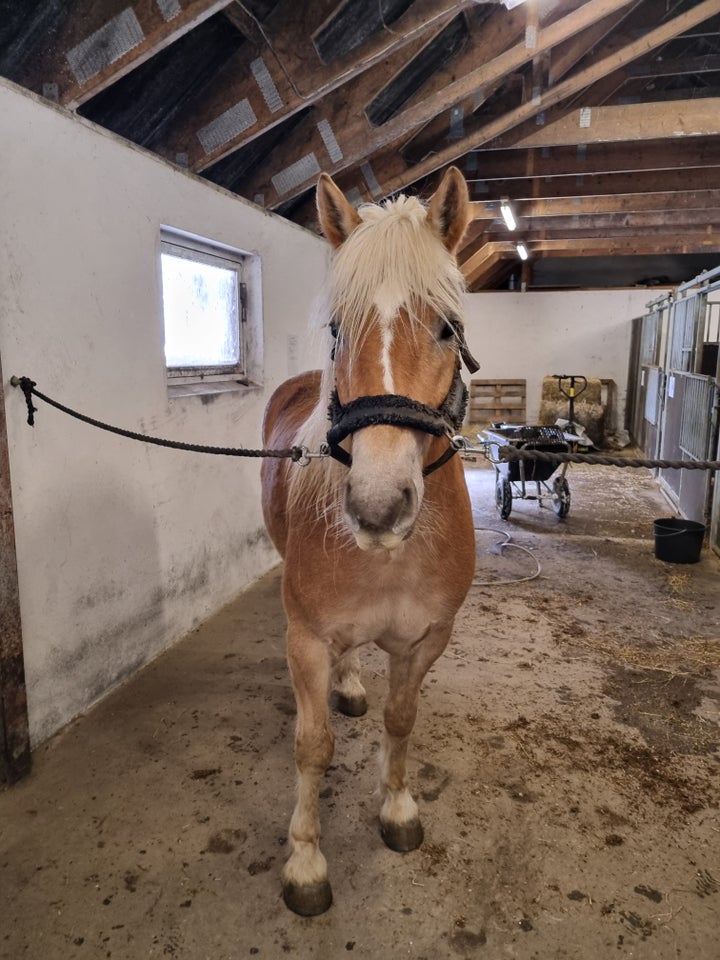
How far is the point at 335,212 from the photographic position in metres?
1.38

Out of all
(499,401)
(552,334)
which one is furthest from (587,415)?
(552,334)

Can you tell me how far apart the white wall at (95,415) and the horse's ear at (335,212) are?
1151 millimetres

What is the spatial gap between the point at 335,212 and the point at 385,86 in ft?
8.68

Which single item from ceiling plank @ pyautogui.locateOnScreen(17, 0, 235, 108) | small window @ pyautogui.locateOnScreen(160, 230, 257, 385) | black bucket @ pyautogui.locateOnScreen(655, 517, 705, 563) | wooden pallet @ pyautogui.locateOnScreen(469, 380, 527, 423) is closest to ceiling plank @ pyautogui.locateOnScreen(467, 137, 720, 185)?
small window @ pyautogui.locateOnScreen(160, 230, 257, 385)

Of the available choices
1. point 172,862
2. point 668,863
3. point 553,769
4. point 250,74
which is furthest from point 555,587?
point 250,74

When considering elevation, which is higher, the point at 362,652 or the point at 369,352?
the point at 369,352

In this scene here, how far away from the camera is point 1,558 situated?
1.91 meters

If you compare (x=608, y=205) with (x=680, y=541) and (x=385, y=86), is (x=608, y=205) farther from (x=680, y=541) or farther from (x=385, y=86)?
(x=680, y=541)

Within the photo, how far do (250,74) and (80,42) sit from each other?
103 centimetres

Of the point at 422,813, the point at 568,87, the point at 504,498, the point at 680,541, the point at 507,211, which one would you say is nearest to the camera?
the point at 422,813

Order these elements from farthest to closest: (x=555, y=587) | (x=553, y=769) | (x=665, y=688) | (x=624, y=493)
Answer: (x=624, y=493) → (x=555, y=587) → (x=665, y=688) → (x=553, y=769)

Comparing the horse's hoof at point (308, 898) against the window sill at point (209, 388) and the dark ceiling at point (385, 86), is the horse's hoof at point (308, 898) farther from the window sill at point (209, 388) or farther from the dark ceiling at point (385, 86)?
the dark ceiling at point (385, 86)

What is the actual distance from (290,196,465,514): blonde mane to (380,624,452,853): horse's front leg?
826 millimetres

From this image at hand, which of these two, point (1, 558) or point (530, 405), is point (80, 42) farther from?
point (530, 405)
